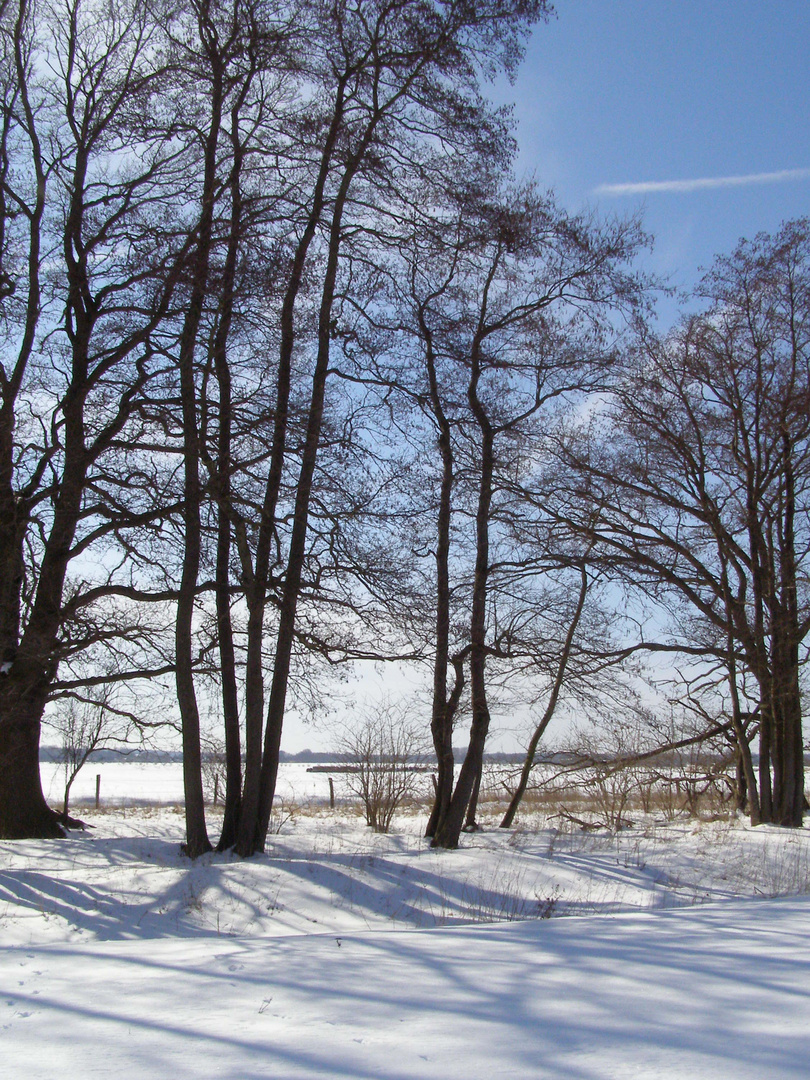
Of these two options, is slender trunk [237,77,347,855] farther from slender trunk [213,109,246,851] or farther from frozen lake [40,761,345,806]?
frozen lake [40,761,345,806]

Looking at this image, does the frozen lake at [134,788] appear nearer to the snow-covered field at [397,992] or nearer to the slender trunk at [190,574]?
the slender trunk at [190,574]

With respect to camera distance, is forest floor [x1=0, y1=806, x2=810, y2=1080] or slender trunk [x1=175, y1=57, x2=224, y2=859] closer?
forest floor [x1=0, y1=806, x2=810, y2=1080]

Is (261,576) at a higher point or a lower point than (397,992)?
higher

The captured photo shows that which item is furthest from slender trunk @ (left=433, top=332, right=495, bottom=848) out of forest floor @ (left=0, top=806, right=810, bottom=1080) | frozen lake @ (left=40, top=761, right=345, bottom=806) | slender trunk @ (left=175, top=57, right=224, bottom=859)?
frozen lake @ (left=40, top=761, right=345, bottom=806)

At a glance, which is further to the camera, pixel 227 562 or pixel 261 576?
pixel 227 562

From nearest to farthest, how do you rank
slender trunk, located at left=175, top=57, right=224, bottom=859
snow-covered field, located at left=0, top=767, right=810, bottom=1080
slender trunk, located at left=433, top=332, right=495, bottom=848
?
snow-covered field, located at left=0, top=767, right=810, bottom=1080
slender trunk, located at left=175, top=57, right=224, bottom=859
slender trunk, located at left=433, top=332, right=495, bottom=848

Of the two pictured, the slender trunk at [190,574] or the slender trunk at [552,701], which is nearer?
the slender trunk at [190,574]

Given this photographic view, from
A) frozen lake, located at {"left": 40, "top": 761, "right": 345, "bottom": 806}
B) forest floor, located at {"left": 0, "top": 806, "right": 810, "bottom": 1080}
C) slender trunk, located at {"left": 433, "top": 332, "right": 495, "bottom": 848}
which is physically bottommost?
frozen lake, located at {"left": 40, "top": 761, "right": 345, "bottom": 806}

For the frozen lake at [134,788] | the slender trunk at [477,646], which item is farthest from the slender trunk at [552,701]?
the frozen lake at [134,788]

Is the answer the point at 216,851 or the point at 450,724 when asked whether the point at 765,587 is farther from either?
the point at 216,851

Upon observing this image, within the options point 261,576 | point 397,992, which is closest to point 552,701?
point 261,576

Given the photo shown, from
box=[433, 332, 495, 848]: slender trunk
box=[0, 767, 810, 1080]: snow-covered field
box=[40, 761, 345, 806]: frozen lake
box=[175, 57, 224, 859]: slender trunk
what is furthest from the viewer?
box=[40, 761, 345, 806]: frozen lake

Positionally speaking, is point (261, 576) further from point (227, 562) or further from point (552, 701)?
point (552, 701)

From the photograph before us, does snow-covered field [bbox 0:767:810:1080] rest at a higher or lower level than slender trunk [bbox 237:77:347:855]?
lower
